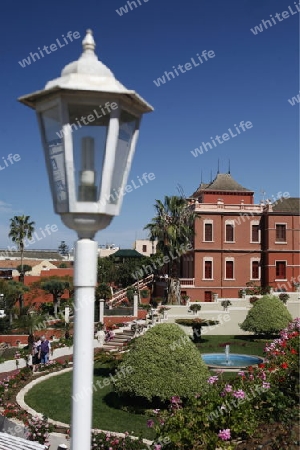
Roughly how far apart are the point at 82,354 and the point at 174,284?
30.5 m

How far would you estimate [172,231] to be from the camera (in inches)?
1260

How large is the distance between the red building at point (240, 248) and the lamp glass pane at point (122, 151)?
32.4 m

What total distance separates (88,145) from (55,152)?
7.9 inches

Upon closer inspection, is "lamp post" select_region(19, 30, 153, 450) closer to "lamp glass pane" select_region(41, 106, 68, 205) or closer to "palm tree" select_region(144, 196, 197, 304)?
"lamp glass pane" select_region(41, 106, 68, 205)

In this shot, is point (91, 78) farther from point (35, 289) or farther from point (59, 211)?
point (35, 289)

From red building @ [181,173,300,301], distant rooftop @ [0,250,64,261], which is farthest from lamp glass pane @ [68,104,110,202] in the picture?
distant rooftop @ [0,250,64,261]

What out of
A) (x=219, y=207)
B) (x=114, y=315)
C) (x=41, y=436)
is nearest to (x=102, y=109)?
(x=41, y=436)

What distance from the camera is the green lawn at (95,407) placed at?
1074 centimetres

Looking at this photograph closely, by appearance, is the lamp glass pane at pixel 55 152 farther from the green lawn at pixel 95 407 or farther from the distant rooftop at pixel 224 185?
the distant rooftop at pixel 224 185

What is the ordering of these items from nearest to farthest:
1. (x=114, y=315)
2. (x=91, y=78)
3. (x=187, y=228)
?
(x=91, y=78) → (x=114, y=315) → (x=187, y=228)

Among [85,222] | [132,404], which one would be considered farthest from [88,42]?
[132,404]

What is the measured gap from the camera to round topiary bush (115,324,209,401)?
11727mm

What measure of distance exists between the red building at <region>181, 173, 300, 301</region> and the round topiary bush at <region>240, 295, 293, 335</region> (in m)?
9.58

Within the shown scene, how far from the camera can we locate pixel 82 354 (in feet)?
9.00
